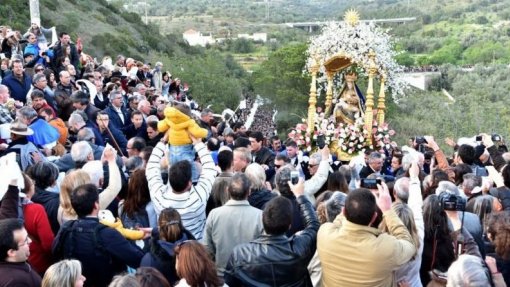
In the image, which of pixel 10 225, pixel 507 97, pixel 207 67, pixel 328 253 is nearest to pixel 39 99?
pixel 10 225

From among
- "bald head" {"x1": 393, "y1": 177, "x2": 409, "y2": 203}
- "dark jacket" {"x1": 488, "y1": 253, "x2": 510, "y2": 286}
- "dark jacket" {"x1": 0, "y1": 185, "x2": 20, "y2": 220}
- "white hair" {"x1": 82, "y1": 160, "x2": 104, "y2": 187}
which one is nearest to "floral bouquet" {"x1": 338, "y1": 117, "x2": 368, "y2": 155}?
"bald head" {"x1": 393, "y1": 177, "x2": 409, "y2": 203}

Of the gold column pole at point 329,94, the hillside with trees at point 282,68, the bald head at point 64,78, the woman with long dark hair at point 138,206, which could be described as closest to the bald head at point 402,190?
the woman with long dark hair at point 138,206

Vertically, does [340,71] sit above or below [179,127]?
below

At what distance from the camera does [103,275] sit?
16.0ft

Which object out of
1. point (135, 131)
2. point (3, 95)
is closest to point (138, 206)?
point (3, 95)

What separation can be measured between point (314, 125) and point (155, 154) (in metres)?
8.06

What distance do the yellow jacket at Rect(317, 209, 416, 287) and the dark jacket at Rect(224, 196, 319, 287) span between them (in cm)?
21

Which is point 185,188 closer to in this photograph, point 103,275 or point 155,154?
point 155,154

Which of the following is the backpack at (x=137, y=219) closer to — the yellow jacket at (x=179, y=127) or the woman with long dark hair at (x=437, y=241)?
the yellow jacket at (x=179, y=127)

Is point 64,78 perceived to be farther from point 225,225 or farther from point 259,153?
point 225,225

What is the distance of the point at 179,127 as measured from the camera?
6.28 metres

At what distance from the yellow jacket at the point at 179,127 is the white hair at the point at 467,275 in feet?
9.96

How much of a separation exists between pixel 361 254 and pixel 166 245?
1.37 metres

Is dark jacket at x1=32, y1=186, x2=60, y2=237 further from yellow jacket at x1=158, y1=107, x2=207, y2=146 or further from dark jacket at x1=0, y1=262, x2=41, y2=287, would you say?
yellow jacket at x1=158, y1=107, x2=207, y2=146
